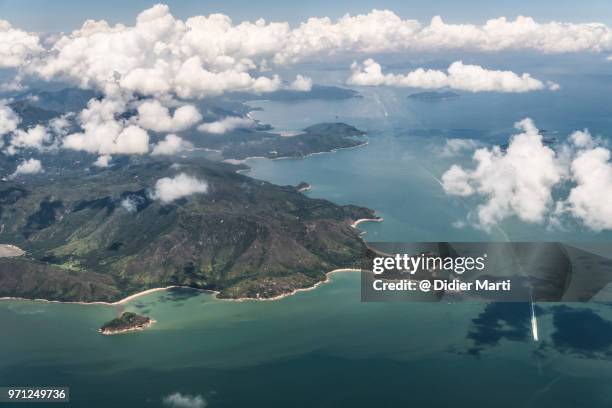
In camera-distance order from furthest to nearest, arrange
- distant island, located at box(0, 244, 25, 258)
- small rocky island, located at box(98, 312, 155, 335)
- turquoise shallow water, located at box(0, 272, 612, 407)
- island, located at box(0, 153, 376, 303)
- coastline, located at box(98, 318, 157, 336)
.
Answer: distant island, located at box(0, 244, 25, 258)
island, located at box(0, 153, 376, 303)
small rocky island, located at box(98, 312, 155, 335)
coastline, located at box(98, 318, 157, 336)
turquoise shallow water, located at box(0, 272, 612, 407)

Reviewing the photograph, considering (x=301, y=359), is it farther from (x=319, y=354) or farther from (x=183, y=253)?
(x=183, y=253)

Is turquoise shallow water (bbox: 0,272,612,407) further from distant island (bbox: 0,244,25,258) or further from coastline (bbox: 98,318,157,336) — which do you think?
distant island (bbox: 0,244,25,258)

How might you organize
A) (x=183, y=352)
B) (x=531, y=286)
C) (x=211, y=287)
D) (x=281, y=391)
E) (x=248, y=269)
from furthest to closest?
(x=248, y=269) → (x=211, y=287) → (x=531, y=286) → (x=183, y=352) → (x=281, y=391)

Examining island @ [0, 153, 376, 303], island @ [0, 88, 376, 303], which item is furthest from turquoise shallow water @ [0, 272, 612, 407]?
island @ [0, 153, 376, 303]

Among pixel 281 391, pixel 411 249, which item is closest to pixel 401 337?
pixel 281 391

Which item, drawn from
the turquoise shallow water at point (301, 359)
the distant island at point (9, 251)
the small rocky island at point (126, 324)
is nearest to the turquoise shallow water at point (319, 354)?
the turquoise shallow water at point (301, 359)

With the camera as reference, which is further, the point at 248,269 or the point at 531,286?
the point at 248,269

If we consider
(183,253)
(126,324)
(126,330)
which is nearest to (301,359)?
(126,330)

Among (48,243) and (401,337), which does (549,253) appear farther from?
(48,243)
